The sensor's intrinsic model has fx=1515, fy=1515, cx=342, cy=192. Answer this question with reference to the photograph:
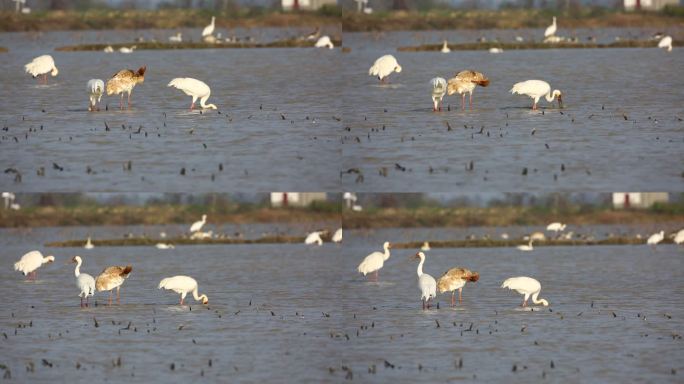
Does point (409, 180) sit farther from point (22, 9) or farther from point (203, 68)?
point (22, 9)

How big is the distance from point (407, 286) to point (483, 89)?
10.6 ft

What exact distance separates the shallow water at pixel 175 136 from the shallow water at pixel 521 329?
1.76m

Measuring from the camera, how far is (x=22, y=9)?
28.2 meters

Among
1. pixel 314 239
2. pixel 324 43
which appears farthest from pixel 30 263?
pixel 324 43

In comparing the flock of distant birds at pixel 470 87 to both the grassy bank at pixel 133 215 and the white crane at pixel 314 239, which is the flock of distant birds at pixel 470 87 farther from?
the grassy bank at pixel 133 215

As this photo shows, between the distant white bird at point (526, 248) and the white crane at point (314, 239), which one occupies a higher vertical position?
the white crane at point (314, 239)

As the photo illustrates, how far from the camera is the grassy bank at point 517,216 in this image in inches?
1208

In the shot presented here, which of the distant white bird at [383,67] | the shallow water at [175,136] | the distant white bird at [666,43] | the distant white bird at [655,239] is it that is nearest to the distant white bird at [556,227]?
the distant white bird at [655,239]

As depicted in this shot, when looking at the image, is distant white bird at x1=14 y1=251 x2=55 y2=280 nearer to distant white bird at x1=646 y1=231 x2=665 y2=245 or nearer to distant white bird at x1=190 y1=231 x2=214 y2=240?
distant white bird at x1=190 y1=231 x2=214 y2=240

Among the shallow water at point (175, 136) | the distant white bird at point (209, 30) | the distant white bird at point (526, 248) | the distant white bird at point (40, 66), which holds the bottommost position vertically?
the distant white bird at point (526, 248)

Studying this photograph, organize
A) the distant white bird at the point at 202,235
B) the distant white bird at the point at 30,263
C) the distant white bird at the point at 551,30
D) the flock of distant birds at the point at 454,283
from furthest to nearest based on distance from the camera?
the distant white bird at the point at 202,235, the distant white bird at the point at 551,30, the distant white bird at the point at 30,263, the flock of distant birds at the point at 454,283

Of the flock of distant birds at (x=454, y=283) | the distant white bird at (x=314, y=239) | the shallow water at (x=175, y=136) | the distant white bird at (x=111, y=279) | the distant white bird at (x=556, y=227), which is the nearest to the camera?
the shallow water at (x=175, y=136)

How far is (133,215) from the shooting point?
36062 millimetres

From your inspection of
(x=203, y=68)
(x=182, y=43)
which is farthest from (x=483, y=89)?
(x=182, y=43)
